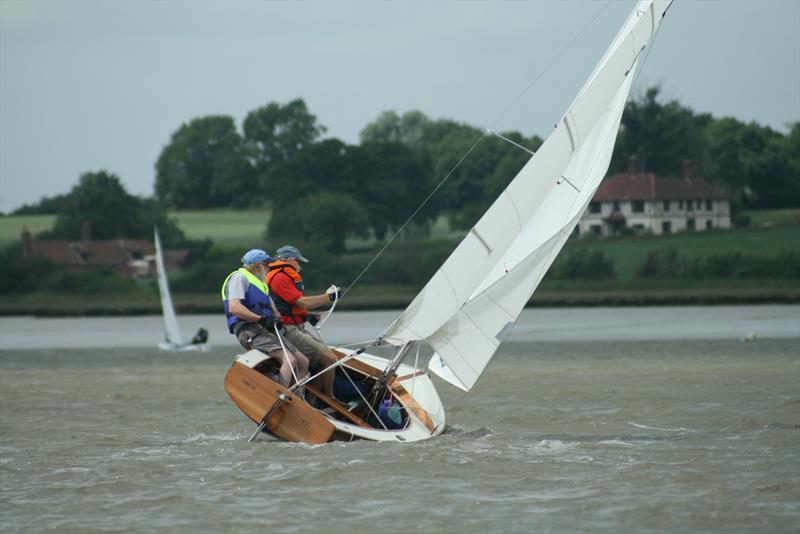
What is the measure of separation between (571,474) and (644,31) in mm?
4420

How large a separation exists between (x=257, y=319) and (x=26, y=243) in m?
41.1

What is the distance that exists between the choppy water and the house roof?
3660 cm

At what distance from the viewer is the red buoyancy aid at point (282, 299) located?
13.6 m

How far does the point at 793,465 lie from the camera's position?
12.2 m

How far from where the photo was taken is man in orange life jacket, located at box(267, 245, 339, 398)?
533 inches

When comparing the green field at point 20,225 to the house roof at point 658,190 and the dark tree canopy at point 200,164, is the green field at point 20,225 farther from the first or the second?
the house roof at point 658,190

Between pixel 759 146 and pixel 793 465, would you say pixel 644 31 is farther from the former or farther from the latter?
pixel 759 146

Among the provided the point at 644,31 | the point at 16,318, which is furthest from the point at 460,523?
the point at 16,318

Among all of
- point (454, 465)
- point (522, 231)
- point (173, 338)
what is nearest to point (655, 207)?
point (173, 338)

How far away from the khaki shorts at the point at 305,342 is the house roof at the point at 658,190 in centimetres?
4253

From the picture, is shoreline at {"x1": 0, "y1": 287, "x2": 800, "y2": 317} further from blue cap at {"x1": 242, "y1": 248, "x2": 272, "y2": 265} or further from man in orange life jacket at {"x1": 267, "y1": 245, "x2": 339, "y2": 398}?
blue cap at {"x1": 242, "y1": 248, "x2": 272, "y2": 265}

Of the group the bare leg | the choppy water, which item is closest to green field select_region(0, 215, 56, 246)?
the choppy water

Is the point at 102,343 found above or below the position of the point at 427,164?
below

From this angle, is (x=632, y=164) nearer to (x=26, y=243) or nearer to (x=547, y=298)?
(x=547, y=298)
